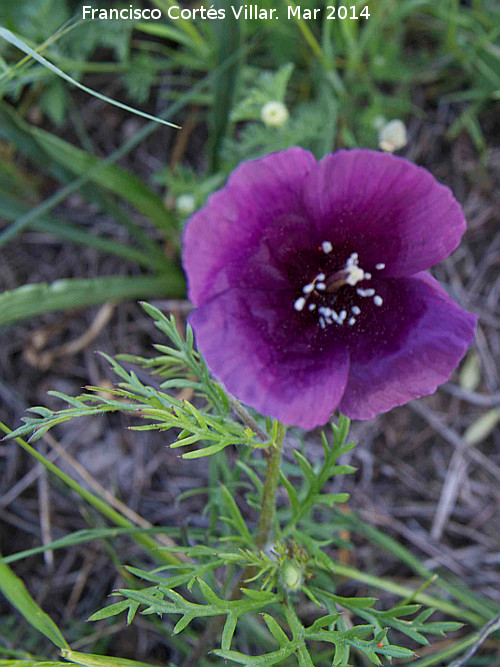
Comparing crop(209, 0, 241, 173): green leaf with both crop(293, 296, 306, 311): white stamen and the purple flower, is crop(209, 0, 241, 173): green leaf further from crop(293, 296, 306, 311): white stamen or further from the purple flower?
crop(293, 296, 306, 311): white stamen

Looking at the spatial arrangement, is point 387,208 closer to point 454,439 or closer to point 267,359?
point 267,359

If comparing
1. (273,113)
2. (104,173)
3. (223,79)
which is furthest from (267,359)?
(223,79)

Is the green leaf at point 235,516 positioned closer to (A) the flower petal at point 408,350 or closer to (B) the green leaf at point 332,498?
(B) the green leaf at point 332,498

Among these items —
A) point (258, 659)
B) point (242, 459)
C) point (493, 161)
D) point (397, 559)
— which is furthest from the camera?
point (493, 161)

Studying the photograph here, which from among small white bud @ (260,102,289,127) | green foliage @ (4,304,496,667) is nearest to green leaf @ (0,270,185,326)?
green foliage @ (4,304,496,667)

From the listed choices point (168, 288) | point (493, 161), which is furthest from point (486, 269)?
point (168, 288)

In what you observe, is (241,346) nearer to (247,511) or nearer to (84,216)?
(247,511)
